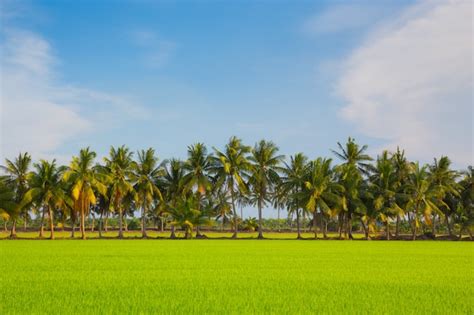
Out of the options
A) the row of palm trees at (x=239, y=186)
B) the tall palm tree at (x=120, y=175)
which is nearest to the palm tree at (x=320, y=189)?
the row of palm trees at (x=239, y=186)

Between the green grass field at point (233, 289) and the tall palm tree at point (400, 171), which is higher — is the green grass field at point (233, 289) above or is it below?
below

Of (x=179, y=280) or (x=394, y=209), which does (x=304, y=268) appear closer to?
(x=179, y=280)

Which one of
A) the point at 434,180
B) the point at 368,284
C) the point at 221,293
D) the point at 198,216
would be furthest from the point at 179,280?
the point at 434,180

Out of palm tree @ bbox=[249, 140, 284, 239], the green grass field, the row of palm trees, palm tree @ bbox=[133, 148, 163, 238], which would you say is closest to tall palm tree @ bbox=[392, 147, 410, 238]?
the row of palm trees

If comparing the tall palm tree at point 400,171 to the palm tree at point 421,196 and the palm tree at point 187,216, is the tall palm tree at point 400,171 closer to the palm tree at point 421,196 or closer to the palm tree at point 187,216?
the palm tree at point 421,196

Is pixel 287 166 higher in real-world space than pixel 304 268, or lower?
higher

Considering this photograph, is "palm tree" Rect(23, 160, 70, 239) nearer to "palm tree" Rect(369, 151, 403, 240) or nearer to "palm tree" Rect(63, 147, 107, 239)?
"palm tree" Rect(63, 147, 107, 239)

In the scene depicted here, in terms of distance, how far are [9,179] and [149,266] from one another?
109 feet

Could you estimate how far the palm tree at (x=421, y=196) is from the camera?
41.5 m

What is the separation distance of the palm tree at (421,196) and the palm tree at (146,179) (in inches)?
921

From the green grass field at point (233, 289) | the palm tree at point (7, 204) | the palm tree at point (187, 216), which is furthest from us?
the palm tree at point (187, 216)

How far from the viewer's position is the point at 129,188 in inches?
1644

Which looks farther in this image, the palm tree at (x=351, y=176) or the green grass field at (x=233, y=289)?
the palm tree at (x=351, y=176)

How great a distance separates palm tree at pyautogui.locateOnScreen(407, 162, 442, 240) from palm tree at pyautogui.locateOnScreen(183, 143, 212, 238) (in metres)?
18.6
